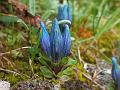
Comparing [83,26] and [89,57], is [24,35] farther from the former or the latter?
[83,26]

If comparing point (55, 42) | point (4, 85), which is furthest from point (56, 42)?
point (4, 85)

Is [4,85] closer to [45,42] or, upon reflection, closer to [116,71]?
[45,42]

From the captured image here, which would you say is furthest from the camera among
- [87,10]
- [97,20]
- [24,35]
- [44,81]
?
[87,10]

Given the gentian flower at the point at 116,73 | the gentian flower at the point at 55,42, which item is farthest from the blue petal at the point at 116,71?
the gentian flower at the point at 55,42

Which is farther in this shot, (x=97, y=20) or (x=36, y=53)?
(x=97, y=20)

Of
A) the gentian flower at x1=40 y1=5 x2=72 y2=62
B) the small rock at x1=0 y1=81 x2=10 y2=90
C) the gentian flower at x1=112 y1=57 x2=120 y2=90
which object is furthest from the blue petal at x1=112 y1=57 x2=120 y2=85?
the small rock at x1=0 y1=81 x2=10 y2=90

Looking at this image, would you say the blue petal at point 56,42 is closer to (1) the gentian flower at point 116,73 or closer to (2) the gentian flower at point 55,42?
(2) the gentian flower at point 55,42

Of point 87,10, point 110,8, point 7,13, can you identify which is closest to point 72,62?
point 7,13

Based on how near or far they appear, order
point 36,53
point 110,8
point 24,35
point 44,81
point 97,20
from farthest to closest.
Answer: point 110,8, point 97,20, point 24,35, point 36,53, point 44,81

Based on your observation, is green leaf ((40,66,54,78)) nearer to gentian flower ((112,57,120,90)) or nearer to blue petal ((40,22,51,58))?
blue petal ((40,22,51,58))
